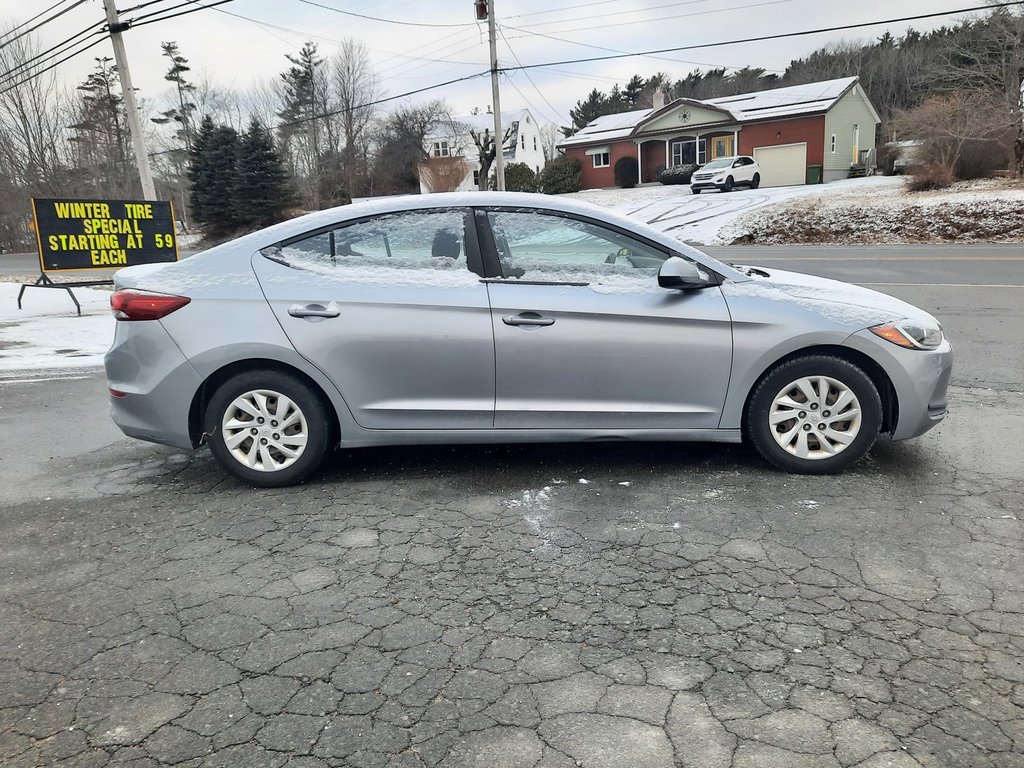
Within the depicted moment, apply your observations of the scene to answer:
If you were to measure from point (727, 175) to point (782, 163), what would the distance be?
797cm

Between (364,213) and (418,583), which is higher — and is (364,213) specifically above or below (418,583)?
above

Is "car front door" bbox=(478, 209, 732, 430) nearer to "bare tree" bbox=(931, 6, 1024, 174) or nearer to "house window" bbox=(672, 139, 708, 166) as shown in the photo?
"bare tree" bbox=(931, 6, 1024, 174)

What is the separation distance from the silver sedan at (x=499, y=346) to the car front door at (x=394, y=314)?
11 mm

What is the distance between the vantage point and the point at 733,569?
3104 mm

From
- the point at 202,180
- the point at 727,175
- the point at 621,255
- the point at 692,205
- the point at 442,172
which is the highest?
the point at 442,172

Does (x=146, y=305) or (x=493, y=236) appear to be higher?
(x=493, y=236)

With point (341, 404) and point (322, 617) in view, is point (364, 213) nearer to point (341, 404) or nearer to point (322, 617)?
point (341, 404)

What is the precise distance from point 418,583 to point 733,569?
53.1 inches

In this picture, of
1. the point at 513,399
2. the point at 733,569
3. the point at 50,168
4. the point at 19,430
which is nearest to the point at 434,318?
the point at 513,399

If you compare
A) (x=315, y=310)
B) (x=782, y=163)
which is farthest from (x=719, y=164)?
(x=315, y=310)

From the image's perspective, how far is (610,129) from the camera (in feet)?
157

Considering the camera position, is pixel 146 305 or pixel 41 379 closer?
pixel 146 305

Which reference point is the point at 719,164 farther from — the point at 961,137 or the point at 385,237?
the point at 385,237

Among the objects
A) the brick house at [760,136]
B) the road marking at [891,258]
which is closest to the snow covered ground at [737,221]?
the brick house at [760,136]
